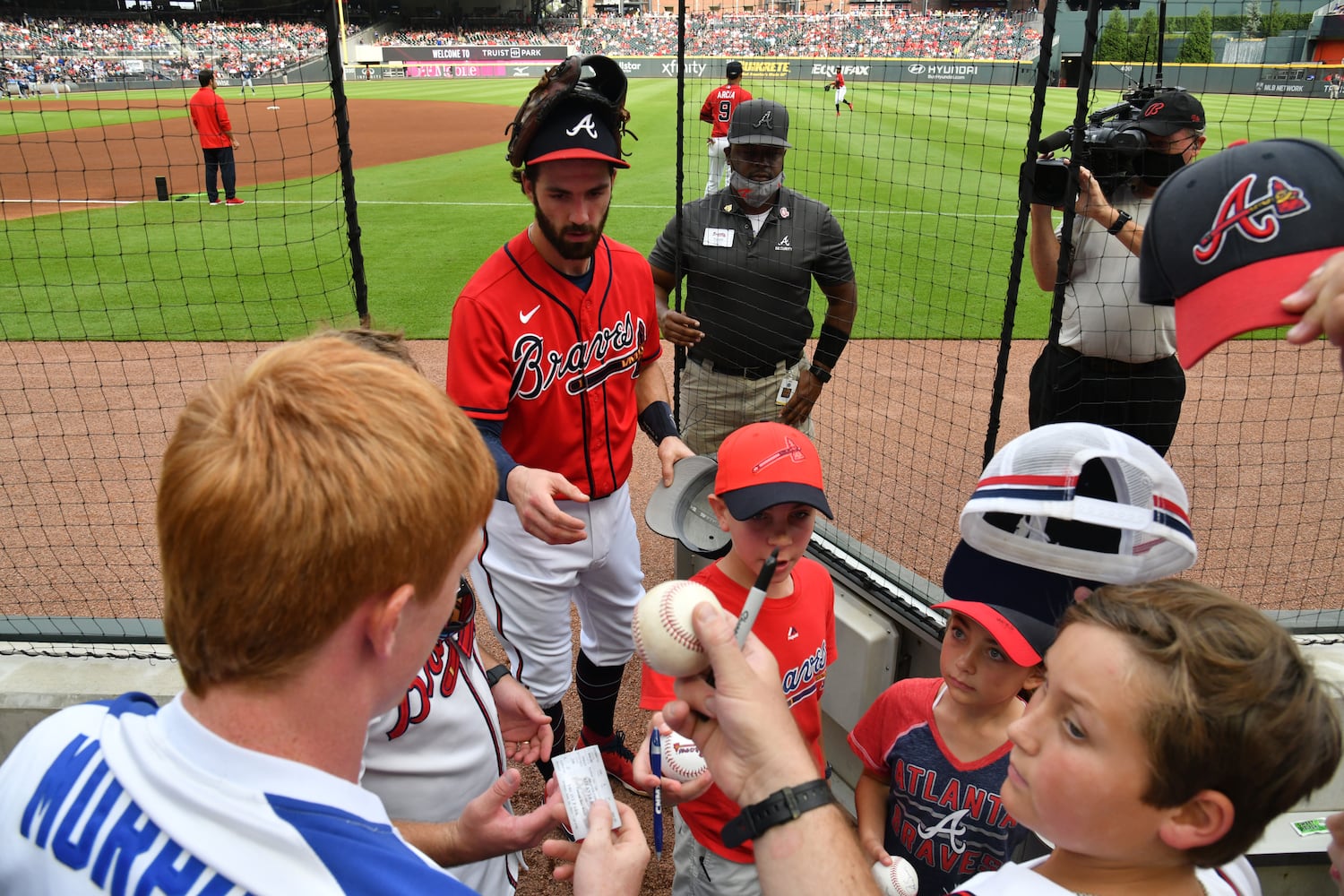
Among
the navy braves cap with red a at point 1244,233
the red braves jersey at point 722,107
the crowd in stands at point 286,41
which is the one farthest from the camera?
the crowd in stands at point 286,41

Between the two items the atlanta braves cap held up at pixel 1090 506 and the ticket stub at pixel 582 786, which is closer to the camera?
the ticket stub at pixel 582 786

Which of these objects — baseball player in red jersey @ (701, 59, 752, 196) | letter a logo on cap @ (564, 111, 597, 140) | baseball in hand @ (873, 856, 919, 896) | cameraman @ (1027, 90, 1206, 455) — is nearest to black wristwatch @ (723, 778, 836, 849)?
baseball in hand @ (873, 856, 919, 896)

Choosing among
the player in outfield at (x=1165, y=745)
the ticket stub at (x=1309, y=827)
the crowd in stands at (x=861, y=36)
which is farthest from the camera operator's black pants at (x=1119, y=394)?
the crowd in stands at (x=861, y=36)

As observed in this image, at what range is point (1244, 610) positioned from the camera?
3.61 feet

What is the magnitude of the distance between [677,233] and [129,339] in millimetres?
6285

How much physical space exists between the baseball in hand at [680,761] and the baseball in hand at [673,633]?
0.48 meters

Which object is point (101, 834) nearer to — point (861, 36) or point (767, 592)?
point (767, 592)

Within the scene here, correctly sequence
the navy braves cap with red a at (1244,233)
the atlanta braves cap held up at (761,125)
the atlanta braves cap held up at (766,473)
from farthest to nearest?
1. the atlanta braves cap held up at (761,125)
2. the atlanta braves cap held up at (766,473)
3. the navy braves cap with red a at (1244,233)

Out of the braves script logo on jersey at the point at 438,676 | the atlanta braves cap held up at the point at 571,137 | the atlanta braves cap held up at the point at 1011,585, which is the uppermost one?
the atlanta braves cap held up at the point at 571,137

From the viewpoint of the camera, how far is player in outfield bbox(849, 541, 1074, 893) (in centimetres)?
170

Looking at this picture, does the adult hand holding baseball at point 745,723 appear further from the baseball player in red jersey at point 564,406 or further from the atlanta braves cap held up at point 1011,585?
the baseball player in red jersey at point 564,406

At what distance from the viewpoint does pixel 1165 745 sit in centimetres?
101

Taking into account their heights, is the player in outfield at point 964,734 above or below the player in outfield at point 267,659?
below

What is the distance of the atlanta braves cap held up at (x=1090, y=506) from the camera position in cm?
154
